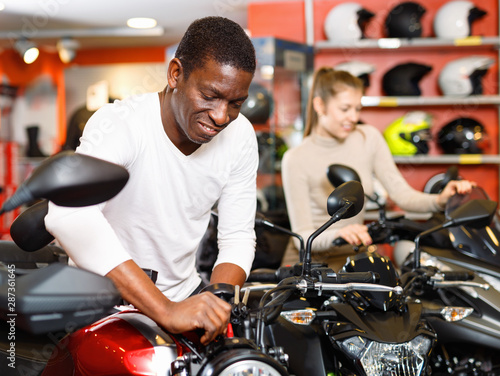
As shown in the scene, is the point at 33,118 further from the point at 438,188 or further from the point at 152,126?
the point at 152,126

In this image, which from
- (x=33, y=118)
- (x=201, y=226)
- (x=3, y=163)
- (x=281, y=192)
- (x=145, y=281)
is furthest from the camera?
(x=33, y=118)

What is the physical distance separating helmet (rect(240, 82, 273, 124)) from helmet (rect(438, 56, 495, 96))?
1.57 m

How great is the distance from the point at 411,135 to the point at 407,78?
62 cm

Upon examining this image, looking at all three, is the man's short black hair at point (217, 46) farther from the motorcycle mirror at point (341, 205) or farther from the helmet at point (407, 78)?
the helmet at point (407, 78)

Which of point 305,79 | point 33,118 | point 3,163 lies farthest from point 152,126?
point 33,118

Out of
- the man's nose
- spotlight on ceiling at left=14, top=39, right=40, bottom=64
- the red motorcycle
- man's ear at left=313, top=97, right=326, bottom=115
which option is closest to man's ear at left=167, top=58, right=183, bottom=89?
the man's nose

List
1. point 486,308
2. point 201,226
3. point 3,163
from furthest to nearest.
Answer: point 3,163, point 486,308, point 201,226

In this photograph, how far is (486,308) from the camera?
1730 mm

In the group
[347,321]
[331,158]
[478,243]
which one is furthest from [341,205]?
[331,158]

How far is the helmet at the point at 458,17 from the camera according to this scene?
15.7 feet

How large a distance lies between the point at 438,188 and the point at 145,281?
1839mm

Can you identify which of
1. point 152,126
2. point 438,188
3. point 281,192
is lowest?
point 281,192

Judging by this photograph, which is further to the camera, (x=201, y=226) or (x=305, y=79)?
(x=305, y=79)

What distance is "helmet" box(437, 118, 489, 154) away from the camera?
4648 mm
